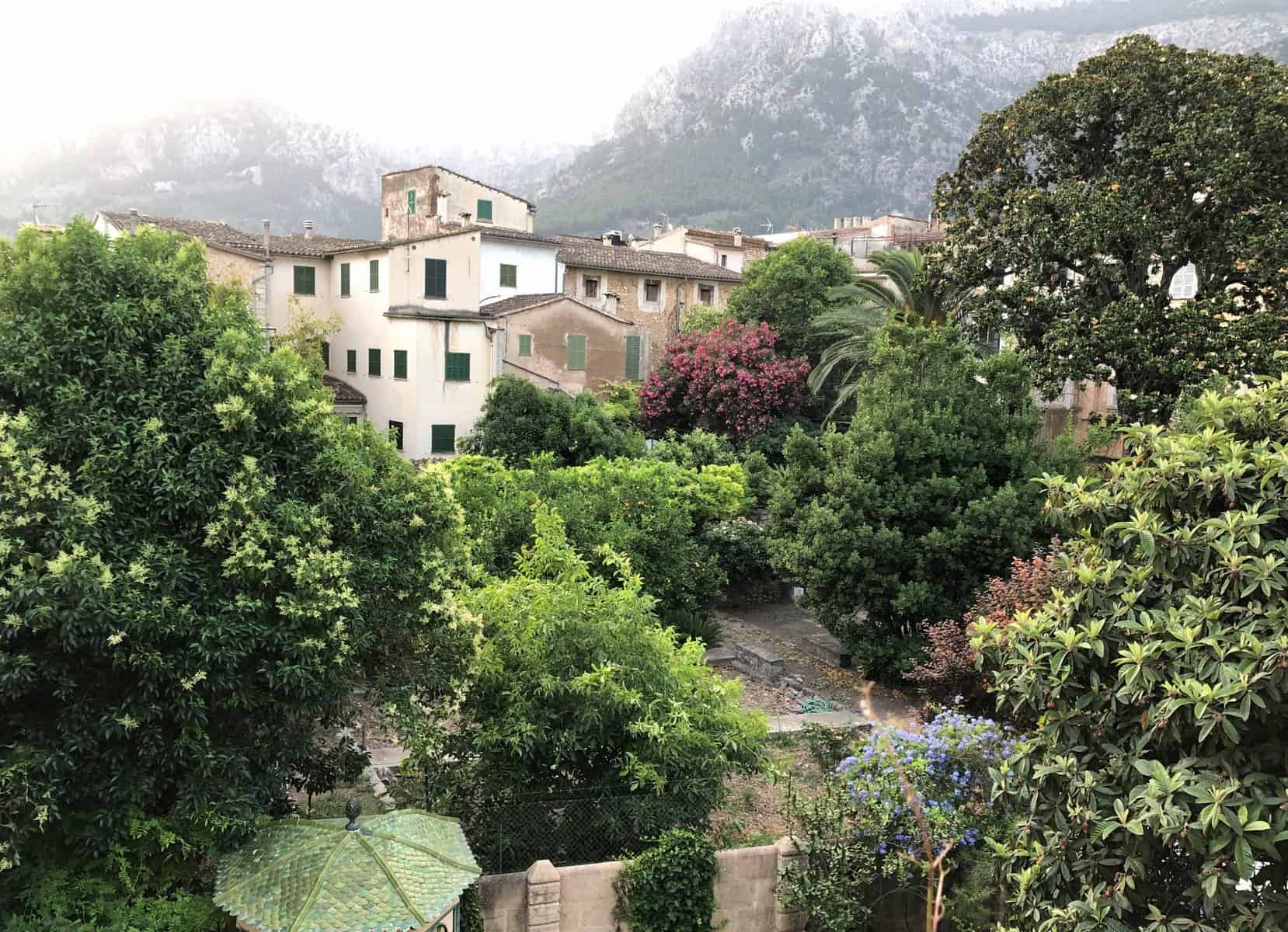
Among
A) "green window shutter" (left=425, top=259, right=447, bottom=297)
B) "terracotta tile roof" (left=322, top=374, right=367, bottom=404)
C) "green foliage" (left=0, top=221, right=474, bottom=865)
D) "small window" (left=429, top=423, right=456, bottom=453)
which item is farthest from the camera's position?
"terracotta tile roof" (left=322, top=374, right=367, bottom=404)

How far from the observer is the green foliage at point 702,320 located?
37.8 m

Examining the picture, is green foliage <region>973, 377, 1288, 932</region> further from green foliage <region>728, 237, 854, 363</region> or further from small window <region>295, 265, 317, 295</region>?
small window <region>295, 265, 317, 295</region>

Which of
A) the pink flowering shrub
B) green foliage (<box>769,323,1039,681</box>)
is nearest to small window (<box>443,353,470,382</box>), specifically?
the pink flowering shrub

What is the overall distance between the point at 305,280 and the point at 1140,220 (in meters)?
30.5

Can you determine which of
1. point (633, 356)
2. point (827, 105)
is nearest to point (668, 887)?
point (633, 356)

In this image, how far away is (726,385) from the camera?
1282 inches

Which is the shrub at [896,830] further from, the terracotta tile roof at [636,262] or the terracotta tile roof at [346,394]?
the terracotta tile roof at [636,262]

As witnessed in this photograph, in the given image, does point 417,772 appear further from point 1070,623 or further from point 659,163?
point 659,163

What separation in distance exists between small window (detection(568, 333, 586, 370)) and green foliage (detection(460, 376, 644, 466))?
998 centimetres

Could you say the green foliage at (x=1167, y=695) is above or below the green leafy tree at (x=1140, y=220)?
below

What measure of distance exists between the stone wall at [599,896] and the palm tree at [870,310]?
18.7m

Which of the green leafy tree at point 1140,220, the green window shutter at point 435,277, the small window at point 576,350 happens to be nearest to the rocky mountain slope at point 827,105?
the small window at point 576,350

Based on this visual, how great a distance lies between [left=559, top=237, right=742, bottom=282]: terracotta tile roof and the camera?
41.9 meters

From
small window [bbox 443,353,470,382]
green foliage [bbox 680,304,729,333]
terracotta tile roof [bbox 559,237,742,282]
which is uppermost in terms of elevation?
terracotta tile roof [bbox 559,237,742,282]
